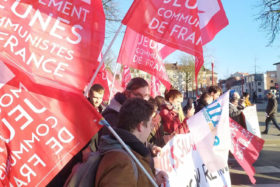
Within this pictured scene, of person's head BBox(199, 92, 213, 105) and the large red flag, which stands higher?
the large red flag

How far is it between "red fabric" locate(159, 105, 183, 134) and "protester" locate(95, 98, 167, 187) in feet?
6.15

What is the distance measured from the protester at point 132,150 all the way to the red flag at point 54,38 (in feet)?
1.36


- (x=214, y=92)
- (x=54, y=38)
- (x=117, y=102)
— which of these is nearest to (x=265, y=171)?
(x=214, y=92)

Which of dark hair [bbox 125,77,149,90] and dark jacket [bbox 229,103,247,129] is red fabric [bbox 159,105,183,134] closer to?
dark hair [bbox 125,77,149,90]

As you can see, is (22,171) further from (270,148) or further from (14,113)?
(270,148)

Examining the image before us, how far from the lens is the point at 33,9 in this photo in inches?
81.9

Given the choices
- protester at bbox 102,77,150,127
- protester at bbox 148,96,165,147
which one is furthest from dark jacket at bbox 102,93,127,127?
protester at bbox 148,96,165,147

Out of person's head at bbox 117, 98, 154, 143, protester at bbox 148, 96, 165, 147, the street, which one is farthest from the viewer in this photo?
the street

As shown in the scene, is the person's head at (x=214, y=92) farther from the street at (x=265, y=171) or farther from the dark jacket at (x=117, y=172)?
the dark jacket at (x=117, y=172)

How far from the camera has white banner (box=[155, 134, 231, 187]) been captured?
2847 mm

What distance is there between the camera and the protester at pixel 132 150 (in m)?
1.57

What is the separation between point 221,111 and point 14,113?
2323 mm

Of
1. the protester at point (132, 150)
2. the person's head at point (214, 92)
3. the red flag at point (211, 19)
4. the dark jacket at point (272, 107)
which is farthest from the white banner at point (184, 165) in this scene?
the dark jacket at point (272, 107)

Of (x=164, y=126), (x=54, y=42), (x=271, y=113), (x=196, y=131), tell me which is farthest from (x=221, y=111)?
(x=271, y=113)
